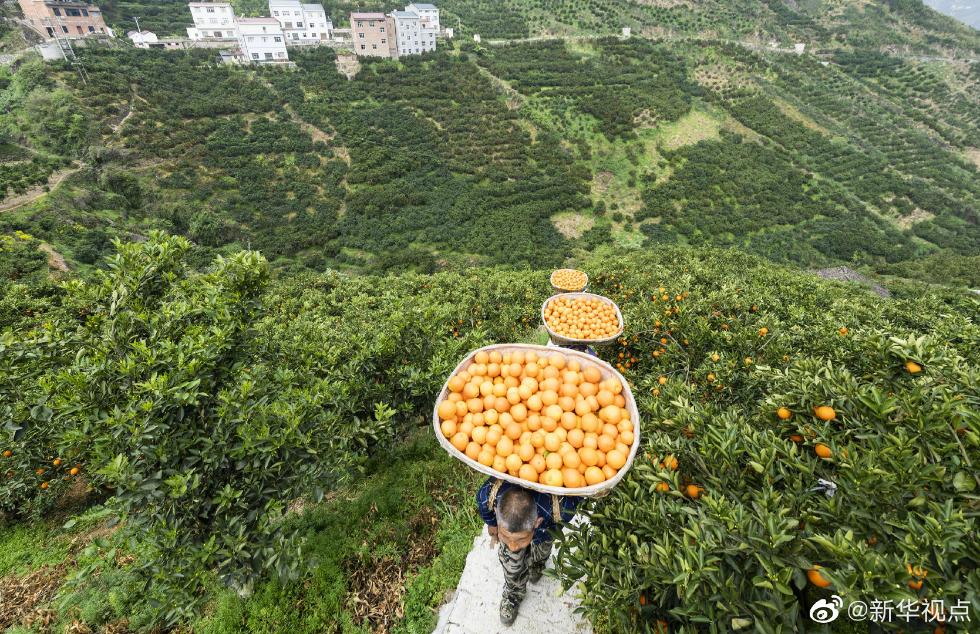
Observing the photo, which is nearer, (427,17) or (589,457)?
(589,457)

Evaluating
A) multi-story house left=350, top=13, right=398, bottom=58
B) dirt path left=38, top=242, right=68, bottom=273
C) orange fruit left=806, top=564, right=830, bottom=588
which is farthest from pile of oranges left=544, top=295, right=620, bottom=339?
multi-story house left=350, top=13, right=398, bottom=58

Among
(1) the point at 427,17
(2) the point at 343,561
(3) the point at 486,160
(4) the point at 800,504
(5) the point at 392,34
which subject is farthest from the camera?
(1) the point at 427,17

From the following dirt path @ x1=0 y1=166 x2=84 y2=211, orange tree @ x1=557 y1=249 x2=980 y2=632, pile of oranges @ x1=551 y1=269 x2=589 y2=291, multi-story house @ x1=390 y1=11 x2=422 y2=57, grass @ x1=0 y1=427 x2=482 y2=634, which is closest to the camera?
orange tree @ x1=557 y1=249 x2=980 y2=632

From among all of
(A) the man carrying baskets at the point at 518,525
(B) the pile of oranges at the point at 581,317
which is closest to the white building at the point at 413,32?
(B) the pile of oranges at the point at 581,317

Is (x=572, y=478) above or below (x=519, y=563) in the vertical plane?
above

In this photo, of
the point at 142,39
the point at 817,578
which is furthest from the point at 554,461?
the point at 142,39

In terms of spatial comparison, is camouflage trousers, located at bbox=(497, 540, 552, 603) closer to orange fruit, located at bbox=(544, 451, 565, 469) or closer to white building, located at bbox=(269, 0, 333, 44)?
orange fruit, located at bbox=(544, 451, 565, 469)

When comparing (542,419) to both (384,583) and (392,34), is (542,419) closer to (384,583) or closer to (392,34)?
(384,583)
